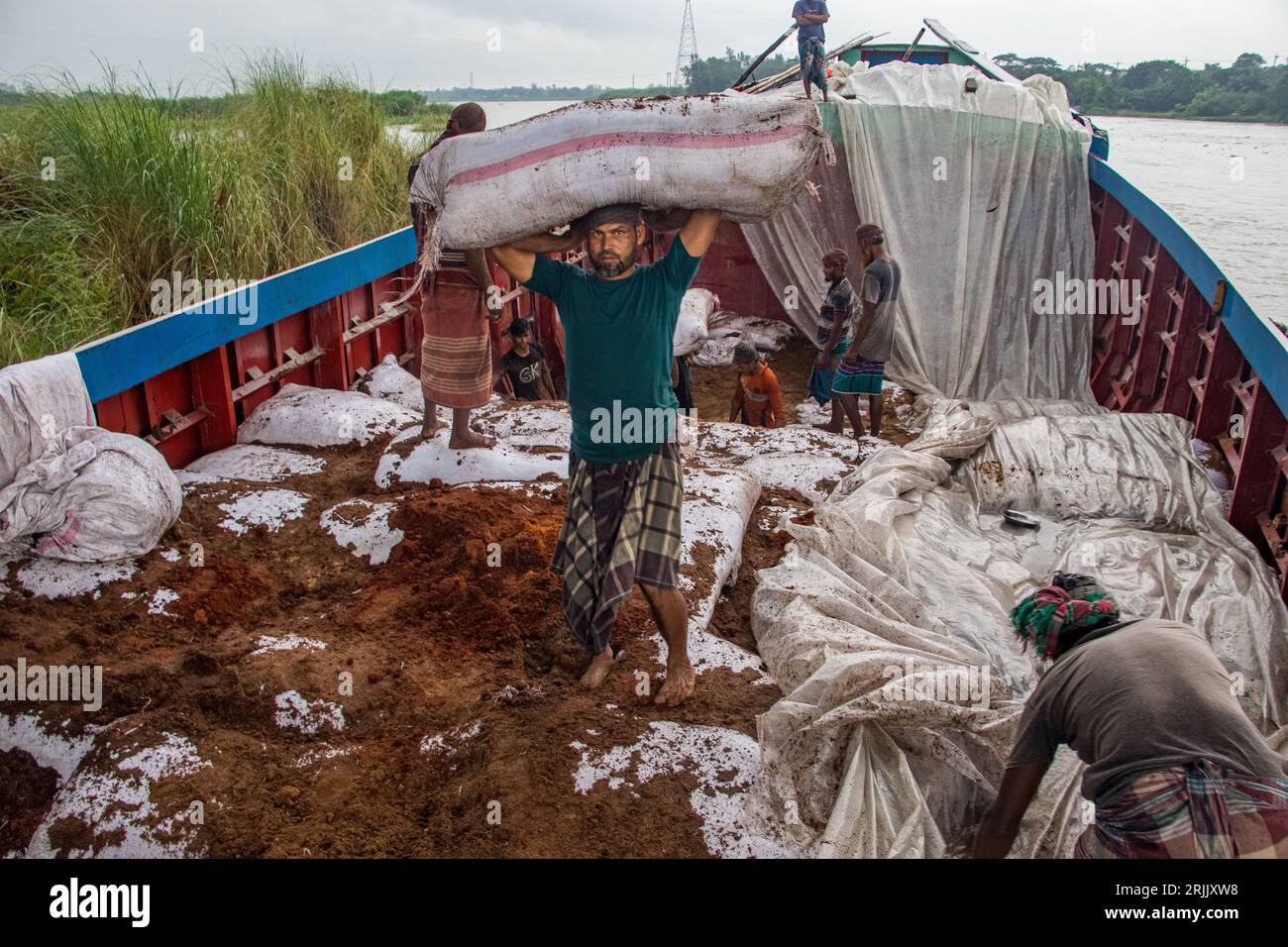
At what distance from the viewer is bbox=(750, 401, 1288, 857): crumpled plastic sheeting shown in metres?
2.62

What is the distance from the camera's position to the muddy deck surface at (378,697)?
250cm

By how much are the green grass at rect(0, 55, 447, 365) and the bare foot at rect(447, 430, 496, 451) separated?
69.0 inches

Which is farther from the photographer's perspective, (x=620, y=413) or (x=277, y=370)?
(x=277, y=370)

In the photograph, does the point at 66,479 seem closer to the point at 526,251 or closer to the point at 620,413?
the point at 526,251

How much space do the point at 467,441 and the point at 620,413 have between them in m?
1.79

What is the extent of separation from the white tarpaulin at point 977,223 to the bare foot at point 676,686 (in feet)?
17.2

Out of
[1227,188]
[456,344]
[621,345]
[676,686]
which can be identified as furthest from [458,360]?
[1227,188]

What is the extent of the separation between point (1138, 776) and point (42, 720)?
2.89 m

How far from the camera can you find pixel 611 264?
279 cm

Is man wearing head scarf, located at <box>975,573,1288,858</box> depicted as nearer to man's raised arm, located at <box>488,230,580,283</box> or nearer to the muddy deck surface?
the muddy deck surface

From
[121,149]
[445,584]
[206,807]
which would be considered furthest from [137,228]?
[206,807]

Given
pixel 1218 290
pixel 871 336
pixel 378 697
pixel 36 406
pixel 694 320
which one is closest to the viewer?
pixel 378 697

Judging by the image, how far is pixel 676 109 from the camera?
2.75 m
